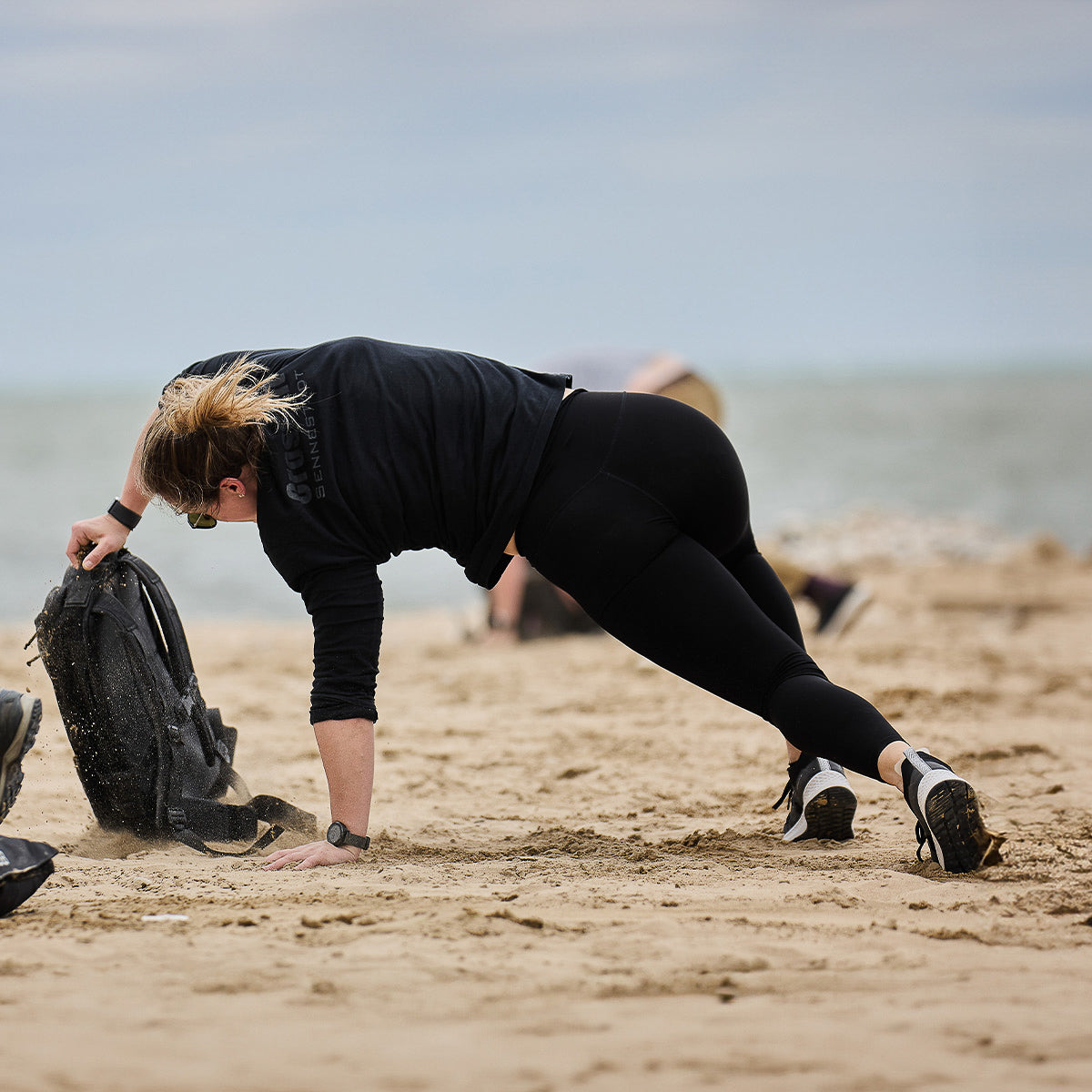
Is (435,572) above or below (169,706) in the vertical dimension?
below

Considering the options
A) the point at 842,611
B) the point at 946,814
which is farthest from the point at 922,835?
the point at 842,611

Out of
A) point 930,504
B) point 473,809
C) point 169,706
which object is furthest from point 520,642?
point 930,504

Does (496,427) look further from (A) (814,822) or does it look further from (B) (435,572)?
(B) (435,572)

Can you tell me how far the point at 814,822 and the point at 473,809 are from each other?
3.62 ft

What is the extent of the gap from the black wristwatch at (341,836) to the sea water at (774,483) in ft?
2.92

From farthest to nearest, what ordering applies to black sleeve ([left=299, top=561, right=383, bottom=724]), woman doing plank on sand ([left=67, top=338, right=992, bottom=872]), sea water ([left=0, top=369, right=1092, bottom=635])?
sea water ([left=0, top=369, right=1092, bottom=635]) → black sleeve ([left=299, top=561, right=383, bottom=724]) → woman doing plank on sand ([left=67, top=338, right=992, bottom=872])

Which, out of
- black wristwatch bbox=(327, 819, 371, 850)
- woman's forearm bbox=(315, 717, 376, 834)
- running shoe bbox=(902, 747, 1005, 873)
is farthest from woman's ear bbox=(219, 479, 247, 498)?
running shoe bbox=(902, 747, 1005, 873)

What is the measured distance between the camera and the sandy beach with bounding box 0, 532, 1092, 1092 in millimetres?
1703

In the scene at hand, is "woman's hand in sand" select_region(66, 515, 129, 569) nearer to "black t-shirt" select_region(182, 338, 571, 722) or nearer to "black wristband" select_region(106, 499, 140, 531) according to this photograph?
"black wristband" select_region(106, 499, 140, 531)

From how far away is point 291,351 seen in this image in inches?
113

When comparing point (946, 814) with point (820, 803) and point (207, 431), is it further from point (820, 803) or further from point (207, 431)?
point (207, 431)

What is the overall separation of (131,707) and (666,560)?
1496mm

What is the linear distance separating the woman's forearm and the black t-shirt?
0.16m

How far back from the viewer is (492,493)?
2.71 metres
